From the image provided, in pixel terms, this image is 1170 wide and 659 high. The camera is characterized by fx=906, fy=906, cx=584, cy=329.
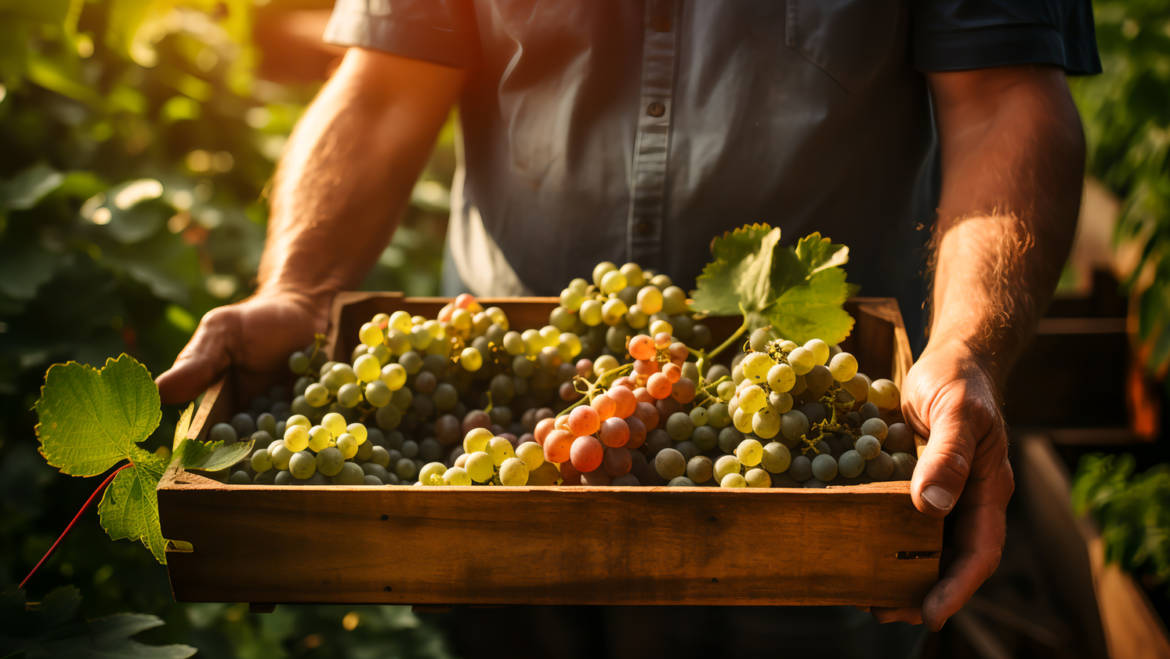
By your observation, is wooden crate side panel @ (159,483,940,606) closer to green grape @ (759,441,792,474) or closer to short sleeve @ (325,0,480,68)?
green grape @ (759,441,792,474)

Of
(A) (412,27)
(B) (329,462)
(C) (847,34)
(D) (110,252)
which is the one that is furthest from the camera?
(D) (110,252)

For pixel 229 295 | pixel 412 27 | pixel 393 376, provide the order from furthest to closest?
1. pixel 229 295
2. pixel 412 27
3. pixel 393 376

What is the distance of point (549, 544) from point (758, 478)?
0.19 meters

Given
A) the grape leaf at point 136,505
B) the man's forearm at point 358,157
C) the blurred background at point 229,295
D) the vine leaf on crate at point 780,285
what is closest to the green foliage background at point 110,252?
the blurred background at point 229,295

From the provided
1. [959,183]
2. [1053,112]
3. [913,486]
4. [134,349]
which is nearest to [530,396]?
[913,486]

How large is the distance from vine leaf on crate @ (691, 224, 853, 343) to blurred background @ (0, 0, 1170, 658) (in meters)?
0.78

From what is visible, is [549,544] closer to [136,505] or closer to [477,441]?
[477,441]

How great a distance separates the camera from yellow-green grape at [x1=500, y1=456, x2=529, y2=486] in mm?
794

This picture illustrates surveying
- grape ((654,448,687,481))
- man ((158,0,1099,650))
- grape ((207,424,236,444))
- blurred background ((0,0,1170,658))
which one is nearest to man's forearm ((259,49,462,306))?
man ((158,0,1099,650))

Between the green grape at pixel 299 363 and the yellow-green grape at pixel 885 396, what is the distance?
607mm

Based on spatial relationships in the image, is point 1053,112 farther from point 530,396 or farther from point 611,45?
point 530,396

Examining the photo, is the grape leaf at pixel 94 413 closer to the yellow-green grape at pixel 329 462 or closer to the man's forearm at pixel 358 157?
the yellow-green grape at pixel 329 462

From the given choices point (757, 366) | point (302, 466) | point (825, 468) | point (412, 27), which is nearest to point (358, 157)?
point (412, 27)

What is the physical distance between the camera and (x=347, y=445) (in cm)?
85
